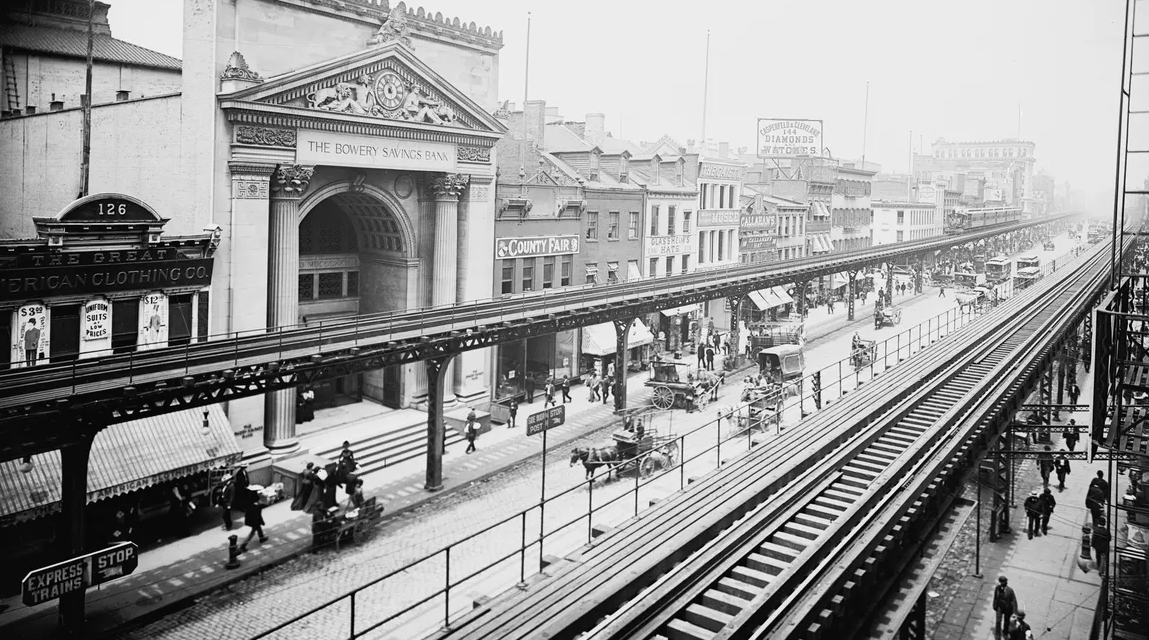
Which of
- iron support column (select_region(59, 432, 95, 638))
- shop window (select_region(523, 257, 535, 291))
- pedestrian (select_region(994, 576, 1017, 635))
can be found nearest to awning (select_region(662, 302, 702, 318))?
shop window (select_region(523, 257, 535, 291))

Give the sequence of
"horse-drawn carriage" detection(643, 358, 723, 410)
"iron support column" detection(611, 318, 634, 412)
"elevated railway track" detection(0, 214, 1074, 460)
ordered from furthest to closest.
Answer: "horse-drawn carriage" detection(643, 358, 723, 410)
"iron support column" detection(611, 318, 634, 412)
"elevated railway track" detection(0, 214, 1074, 460)

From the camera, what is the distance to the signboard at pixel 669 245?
4812 centimetres

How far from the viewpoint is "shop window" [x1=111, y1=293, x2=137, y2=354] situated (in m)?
22.7

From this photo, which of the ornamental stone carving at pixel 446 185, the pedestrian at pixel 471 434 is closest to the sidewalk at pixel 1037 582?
the pedestrian at pixel 471 434

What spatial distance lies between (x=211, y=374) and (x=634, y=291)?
75.8 ft

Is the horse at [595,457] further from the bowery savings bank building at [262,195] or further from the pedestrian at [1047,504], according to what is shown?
the pedestrian at [1047,504]

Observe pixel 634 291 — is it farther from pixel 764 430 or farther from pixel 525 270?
pixel 764 430

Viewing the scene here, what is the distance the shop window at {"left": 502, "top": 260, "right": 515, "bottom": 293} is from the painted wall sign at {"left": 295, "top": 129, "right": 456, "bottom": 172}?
18.9ft

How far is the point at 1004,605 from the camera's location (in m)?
17.4

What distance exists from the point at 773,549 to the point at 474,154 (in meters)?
24.1

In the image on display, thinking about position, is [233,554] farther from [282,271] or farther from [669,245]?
[669,245]

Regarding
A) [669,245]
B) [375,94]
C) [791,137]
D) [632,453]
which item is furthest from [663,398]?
[791,137]

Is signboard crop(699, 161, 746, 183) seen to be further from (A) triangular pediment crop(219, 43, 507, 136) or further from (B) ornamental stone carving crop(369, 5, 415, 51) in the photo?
(B) ornamental stone carving crop(369, 5, 415, 51)

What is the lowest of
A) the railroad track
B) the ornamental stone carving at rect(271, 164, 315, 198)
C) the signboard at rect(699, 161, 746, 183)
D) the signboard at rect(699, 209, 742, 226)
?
the railroad track
